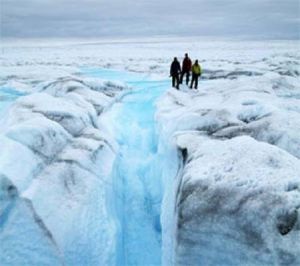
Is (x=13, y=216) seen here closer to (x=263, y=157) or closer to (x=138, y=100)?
(x=263, y=157)

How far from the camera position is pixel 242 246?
13.5ft

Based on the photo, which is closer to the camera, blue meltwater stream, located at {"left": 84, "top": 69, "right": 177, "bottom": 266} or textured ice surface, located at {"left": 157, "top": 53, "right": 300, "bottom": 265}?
textured ice surface, located at {"left": 157, "top": 53, "right": 300, "bottom": 265}

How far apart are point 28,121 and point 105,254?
2.97 meters

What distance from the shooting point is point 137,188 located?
25.2ft

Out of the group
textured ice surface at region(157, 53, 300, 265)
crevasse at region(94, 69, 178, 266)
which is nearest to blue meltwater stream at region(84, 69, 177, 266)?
crevasse at region(94, 69, 178, 266)

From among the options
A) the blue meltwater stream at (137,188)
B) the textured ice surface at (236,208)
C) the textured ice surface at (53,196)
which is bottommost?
the blue meltwater stream at (137,188)

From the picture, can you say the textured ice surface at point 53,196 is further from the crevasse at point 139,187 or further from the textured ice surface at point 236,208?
the textured ice surface at point 236,208

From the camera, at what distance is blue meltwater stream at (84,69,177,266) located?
20.3 ft

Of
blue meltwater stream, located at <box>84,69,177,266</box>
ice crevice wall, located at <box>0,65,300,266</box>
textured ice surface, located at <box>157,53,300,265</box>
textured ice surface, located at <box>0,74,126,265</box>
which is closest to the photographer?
textured ice surface, located at <box>157,53,300,265</box>

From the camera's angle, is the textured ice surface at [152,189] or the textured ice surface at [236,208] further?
the textured ice surface at [152,189]

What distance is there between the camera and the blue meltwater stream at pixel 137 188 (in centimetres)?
617

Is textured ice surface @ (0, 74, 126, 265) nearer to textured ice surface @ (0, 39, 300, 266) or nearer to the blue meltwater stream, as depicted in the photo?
textured ice surface @ (0, 39, 300, 266)

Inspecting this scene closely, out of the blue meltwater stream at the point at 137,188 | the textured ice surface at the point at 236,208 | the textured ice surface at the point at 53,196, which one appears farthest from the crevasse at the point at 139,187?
the textured ice surface at the point at 236,208

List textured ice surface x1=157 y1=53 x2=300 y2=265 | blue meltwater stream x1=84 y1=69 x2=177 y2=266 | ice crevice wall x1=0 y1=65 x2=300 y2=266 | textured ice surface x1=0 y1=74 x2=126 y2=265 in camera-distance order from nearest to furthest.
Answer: textured ice surface x1=157 y1=53 x2=300 y2=265
ice crevice wall x1=0 y1=65 x2=300 y2=266
textured ice surface x1=0 y1=74 x2=126 y2=265
blue meltwater stream x1=84 y1=69 x2=177 y2=266
